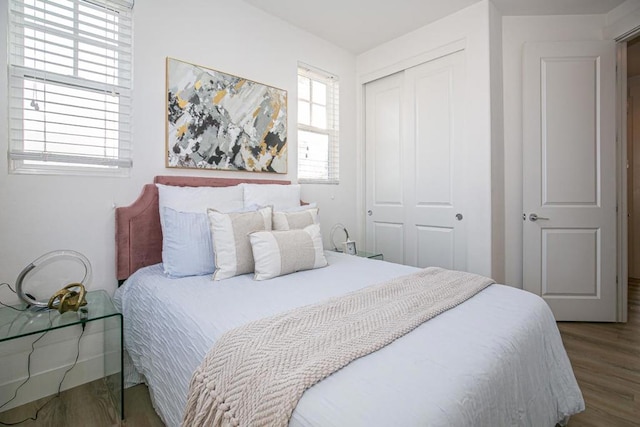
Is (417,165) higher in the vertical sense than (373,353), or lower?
higher

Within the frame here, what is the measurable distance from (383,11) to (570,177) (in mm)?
2176

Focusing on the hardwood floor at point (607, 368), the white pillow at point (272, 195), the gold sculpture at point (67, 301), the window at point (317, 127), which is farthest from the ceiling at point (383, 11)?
the hardwood floor at point (607, 368)

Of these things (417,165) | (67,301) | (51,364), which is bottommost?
(51,364)

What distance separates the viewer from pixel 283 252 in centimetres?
177

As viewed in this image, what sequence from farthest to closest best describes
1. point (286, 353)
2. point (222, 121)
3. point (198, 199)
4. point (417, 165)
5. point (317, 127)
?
point (317, 127) → point (417, 165) → point (222, 121) → point (198, 199) → point (286, 353)

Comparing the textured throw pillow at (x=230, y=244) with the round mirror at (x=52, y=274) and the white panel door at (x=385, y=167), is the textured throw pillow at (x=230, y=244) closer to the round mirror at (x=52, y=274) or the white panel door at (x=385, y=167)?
the round mirror at (x=52, y=274)

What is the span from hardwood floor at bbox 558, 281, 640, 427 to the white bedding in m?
0.49

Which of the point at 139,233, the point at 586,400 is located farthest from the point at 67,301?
the point at 586,400

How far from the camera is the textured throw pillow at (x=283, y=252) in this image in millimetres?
1719

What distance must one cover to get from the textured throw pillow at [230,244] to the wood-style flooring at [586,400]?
0.79 meters

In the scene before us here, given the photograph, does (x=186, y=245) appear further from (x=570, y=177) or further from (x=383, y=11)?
(x=570, y=177)

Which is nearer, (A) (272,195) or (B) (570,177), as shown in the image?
(A) (272,195)

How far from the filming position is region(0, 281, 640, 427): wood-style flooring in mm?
1512

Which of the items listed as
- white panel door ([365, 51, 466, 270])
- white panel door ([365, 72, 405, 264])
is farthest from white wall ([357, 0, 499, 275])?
white panel door ([365, 72, 405, 264])
